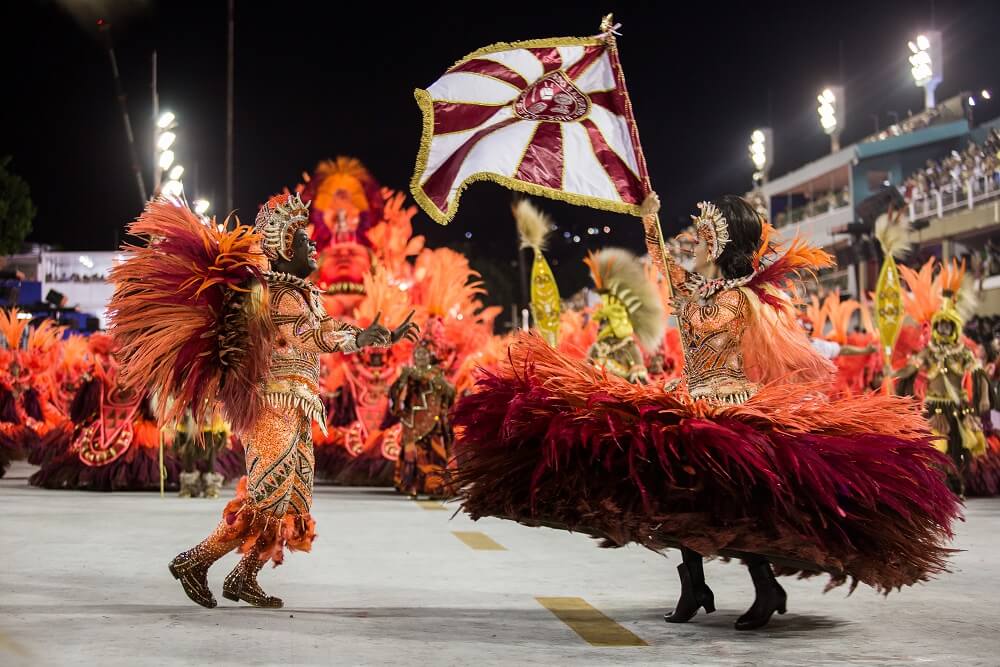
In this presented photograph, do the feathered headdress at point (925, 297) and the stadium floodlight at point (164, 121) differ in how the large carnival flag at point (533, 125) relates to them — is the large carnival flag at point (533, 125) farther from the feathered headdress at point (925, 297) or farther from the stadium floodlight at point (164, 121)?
the stadium floodlight at point (164, 121)

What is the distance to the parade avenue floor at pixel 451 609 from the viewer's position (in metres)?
5.20

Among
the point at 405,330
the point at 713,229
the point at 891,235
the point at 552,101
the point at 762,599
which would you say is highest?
the point at 891,235

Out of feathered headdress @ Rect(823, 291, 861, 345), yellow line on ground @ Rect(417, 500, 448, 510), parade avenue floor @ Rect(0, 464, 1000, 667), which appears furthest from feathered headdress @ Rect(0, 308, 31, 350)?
feathered headdress @ Rect(823, 291, 861, 345)

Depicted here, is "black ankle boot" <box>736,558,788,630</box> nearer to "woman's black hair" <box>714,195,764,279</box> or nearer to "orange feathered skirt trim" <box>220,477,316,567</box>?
"woman's black hair" <box>714,195,764,279</box>

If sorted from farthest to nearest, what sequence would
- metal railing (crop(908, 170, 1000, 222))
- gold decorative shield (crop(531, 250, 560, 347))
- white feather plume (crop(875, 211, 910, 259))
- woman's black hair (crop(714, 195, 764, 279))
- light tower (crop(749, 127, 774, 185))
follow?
light tower (crop(749, 127, 774, 185)), metal railing (crop(908, 170, 1000, 222)), gold decorative shield (crop(531, 250, 560, 347)), white feather plume (crop(875, 211, 910, 259)), woman's black hair (crop(714, 195, 764, 279))

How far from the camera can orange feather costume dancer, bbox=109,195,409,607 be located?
251 inches

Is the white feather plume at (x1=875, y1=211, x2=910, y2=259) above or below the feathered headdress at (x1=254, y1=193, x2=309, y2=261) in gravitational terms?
above

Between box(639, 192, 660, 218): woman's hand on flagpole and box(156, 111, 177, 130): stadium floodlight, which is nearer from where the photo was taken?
box(639, 192, 660, 218): woman's hand on flagpole

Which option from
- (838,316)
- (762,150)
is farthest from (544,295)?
(762,150)

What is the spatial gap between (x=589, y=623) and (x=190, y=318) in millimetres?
2515

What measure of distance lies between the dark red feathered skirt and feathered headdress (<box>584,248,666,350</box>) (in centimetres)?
892

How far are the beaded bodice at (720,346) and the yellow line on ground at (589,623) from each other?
1.22 m

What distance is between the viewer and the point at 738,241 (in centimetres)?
673

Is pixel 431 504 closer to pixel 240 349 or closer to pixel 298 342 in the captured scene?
pixel 298 342
